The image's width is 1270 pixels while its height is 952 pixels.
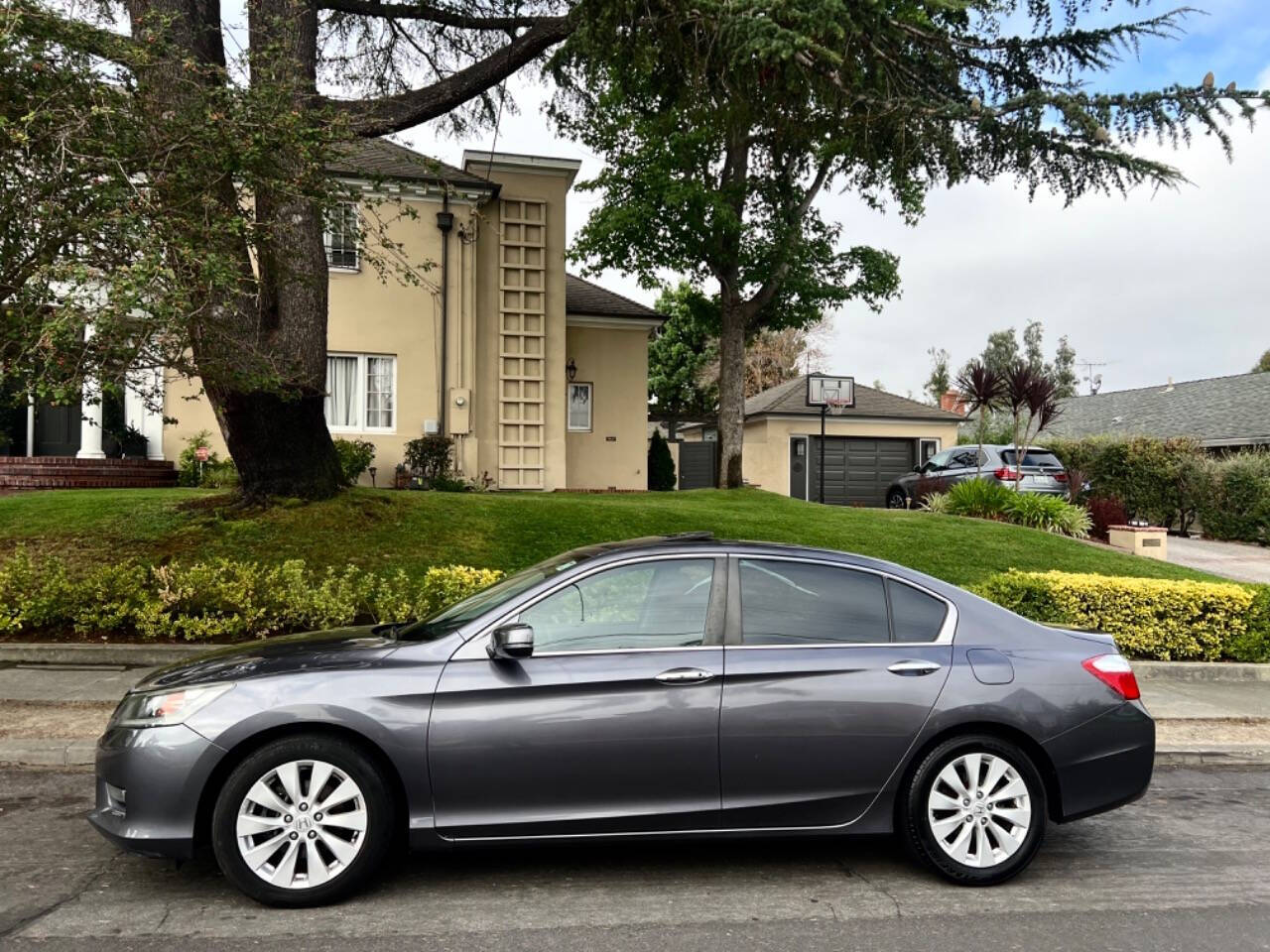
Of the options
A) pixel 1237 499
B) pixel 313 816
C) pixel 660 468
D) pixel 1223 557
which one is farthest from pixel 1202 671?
pixel 660 468

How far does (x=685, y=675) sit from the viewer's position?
13.6 feet

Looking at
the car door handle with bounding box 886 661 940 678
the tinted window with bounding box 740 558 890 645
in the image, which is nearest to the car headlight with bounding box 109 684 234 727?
the tinted window with bounding box 740 558 890 645

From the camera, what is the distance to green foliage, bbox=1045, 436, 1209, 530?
22.0 meters

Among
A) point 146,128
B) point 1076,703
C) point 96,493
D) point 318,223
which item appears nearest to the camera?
point 1076,703

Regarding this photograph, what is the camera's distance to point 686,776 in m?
4.08

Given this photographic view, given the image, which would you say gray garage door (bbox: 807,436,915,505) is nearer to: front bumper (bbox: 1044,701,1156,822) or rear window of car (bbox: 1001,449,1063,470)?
rear window of car (bbox: 1001,449,1063,470)

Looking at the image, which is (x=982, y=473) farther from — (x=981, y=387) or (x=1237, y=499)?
(x=1237, y=499)

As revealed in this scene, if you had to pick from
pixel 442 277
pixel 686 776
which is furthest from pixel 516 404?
pixel 686 776

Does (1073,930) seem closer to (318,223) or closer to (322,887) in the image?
(322,887)

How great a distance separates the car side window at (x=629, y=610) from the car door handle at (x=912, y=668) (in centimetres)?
87

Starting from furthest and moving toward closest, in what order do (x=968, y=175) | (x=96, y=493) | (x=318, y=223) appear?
(x=96, y=493) < (x=968, y=175) < (x=318, y=223)

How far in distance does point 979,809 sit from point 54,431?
57.7ft

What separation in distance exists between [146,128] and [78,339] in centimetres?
168

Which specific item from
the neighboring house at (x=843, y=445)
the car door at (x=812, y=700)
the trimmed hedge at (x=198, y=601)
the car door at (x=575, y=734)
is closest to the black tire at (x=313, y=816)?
the car door at (x=575, y=734)
